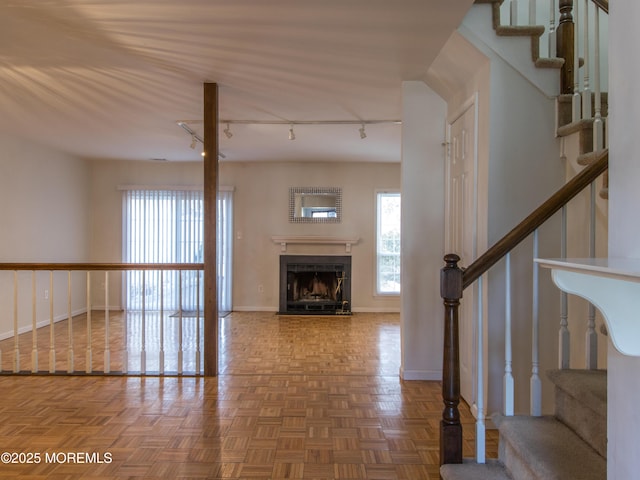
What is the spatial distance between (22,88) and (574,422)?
166 inches

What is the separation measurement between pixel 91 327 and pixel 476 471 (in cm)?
501

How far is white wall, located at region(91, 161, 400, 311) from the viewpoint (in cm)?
633

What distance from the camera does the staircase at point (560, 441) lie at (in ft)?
4.36

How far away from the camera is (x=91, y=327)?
17.0ft

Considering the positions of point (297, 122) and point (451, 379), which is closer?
point (451, 379)

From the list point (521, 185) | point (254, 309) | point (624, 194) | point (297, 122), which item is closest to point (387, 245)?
point (254, 309)

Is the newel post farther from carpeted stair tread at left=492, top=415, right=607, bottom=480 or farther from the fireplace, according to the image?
the fireplace

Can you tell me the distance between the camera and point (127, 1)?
2.07 metres

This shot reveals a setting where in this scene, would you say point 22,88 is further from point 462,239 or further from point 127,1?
point 462,239

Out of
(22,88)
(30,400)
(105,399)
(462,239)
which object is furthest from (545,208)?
(22,88)

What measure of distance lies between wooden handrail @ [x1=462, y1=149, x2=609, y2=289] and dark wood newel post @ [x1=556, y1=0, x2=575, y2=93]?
912mm

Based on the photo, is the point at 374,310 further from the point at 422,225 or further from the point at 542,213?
the point at 542,213

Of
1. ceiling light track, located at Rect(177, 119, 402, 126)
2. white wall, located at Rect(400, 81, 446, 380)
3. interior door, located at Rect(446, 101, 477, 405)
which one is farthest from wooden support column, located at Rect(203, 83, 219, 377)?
interior door, located at Rect(446, 101, 477, 405)

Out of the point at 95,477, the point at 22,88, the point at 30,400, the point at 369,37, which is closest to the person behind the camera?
the point at 95,477
